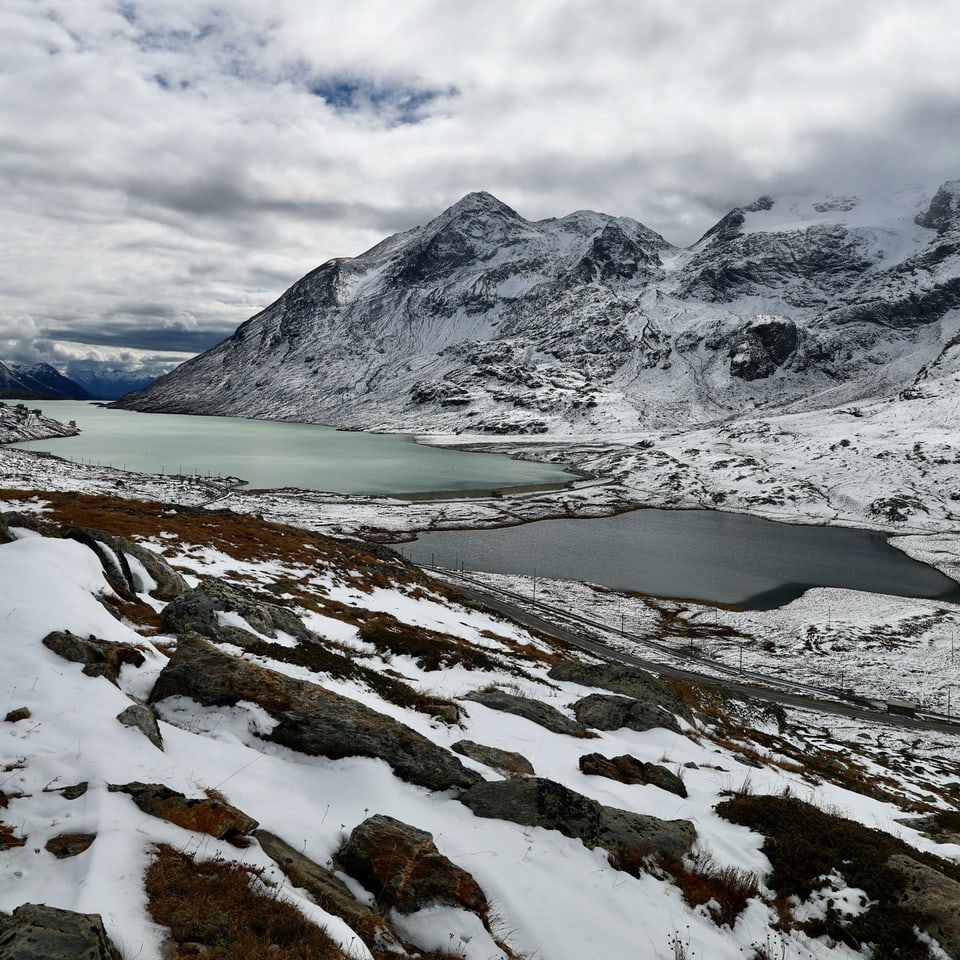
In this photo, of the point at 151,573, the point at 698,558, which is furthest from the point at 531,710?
the point at 698,558

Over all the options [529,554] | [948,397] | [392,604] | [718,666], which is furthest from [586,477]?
[392,604]

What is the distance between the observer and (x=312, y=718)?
1037cm

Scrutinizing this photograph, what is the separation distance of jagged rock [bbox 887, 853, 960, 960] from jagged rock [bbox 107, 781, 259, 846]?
33.4 ft

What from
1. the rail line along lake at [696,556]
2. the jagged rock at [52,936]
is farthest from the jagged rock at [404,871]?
the rail line along lake at [696,556]

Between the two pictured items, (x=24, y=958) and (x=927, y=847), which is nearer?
(x=24, y=958)

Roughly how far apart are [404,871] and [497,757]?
4997 millimetres

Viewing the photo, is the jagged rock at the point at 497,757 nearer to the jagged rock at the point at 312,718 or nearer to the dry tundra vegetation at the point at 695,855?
the jagged rock at the point at 312,718

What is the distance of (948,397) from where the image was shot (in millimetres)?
→ 198875

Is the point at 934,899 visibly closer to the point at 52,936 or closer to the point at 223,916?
the point at 223,916

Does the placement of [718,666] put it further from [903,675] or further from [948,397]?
[948,397]

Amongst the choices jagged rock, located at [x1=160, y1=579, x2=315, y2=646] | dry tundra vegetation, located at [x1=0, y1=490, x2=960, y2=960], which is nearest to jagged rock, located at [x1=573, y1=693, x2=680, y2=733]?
dry tundra vegetation, located at [x1=0, y1=490, x2=960, y2=960]

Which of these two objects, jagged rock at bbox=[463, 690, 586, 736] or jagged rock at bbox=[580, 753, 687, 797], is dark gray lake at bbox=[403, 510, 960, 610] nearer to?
jagged rock at bbox=[463, 690, 586, 736]

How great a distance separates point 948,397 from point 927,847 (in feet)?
801

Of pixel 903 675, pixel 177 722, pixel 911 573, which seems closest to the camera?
pixel 177 722
